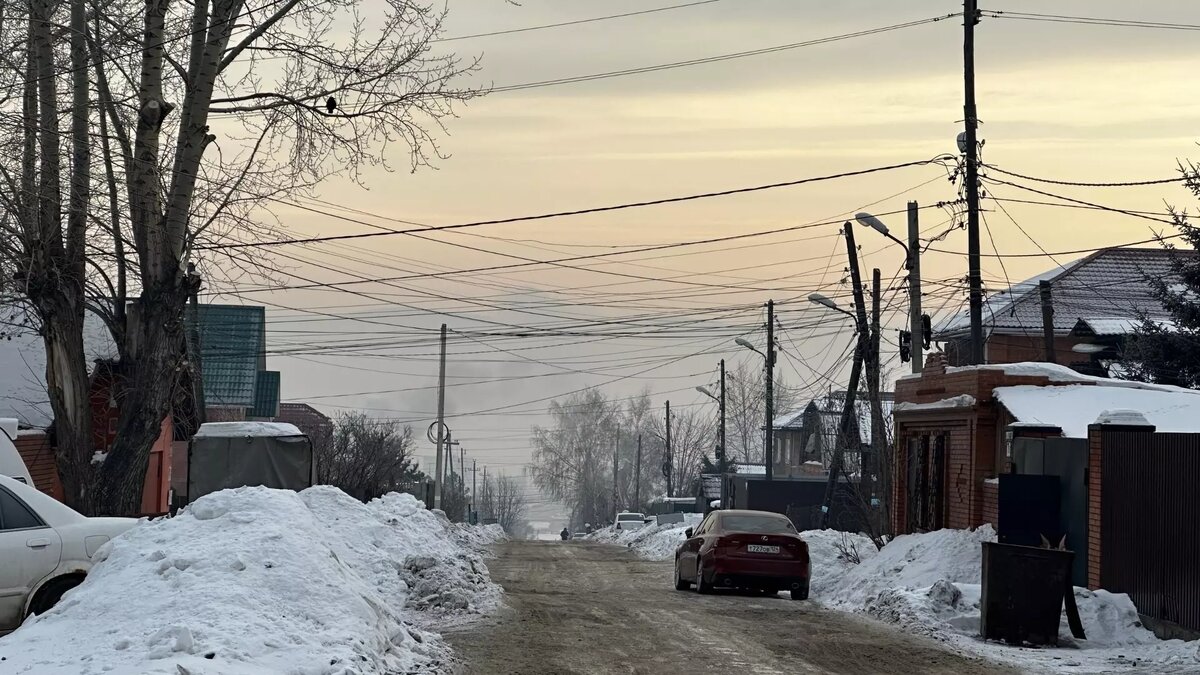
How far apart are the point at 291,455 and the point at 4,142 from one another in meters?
14.4

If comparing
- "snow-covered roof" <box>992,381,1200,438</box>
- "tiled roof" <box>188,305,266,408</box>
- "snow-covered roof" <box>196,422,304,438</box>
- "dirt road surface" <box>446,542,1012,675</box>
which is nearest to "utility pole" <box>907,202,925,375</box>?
"snow-covered roof" <box>992,381,1200,438</box>

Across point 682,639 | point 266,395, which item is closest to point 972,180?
point 682,639

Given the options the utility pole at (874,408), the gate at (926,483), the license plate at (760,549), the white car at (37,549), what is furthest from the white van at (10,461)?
the utility pole at (874,408)

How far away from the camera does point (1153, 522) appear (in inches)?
592

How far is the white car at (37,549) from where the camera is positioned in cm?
1166

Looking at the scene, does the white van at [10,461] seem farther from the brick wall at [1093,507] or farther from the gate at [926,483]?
the gate at [926,483]

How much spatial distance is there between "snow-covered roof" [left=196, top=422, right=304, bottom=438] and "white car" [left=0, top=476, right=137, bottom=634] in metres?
19.8

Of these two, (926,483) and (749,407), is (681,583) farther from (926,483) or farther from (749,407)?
(749,407)

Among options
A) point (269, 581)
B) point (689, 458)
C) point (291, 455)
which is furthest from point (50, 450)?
point (689, 458)

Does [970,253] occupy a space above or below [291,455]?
above

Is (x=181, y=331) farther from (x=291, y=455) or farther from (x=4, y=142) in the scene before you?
(x=291, y=455)

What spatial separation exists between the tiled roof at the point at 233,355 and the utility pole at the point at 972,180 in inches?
1288

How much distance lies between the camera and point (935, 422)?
24922 millimetres

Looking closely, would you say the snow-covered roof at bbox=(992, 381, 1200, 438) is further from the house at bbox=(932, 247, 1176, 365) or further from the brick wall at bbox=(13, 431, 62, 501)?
the house at bbox=(932, 247, 1176, 365)
